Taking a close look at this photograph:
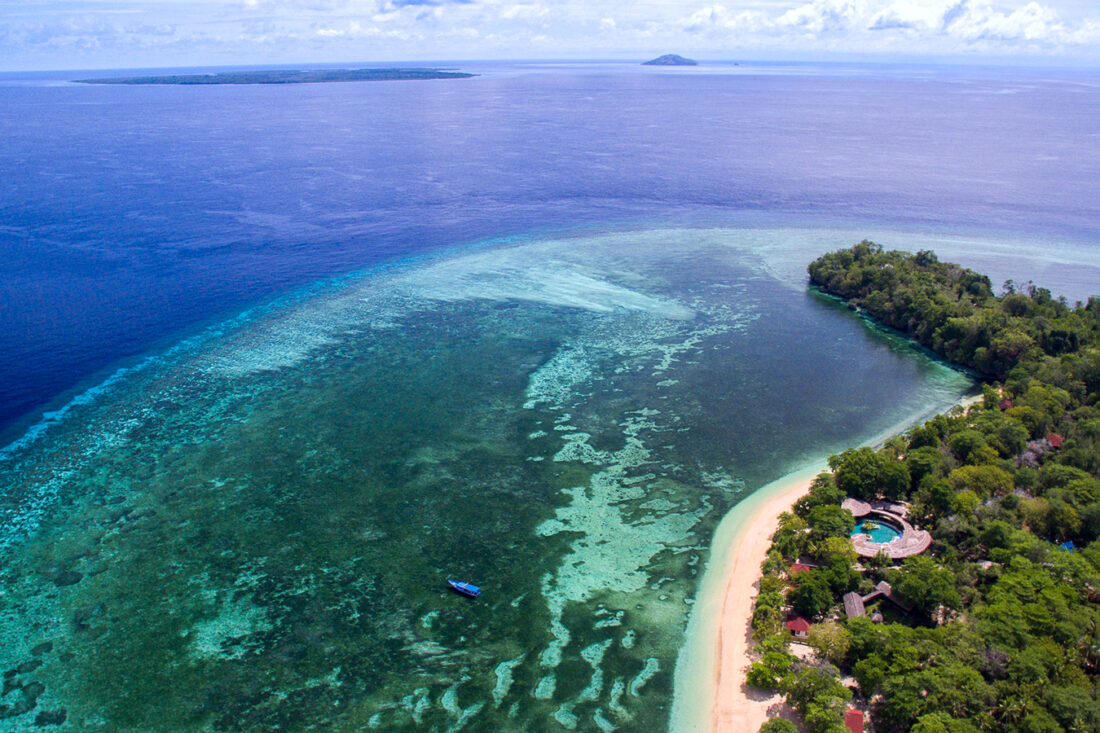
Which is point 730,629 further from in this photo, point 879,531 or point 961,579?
point 879,531

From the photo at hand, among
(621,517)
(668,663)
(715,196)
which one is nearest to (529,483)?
(621,517)

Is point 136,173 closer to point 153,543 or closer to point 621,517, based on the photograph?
point 153,543

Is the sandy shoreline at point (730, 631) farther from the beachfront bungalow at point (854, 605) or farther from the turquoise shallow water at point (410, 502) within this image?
the beachfront bungalow at point (854, 605)

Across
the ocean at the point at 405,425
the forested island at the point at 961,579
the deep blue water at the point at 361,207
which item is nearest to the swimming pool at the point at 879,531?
the forested island at the point at 961,579

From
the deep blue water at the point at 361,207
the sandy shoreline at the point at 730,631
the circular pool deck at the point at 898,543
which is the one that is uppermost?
the deep blue water at the point at 361,207

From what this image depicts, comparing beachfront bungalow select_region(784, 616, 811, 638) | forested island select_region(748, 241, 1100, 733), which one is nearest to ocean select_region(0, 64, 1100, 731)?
beachfront bungalow select_region(784, 616, 811, 638)

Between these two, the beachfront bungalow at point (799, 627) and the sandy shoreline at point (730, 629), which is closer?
the sandy shoreline at point (730, 629)

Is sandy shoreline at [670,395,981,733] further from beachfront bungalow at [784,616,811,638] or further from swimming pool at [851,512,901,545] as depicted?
swimming pool at [851,512,901,545]
